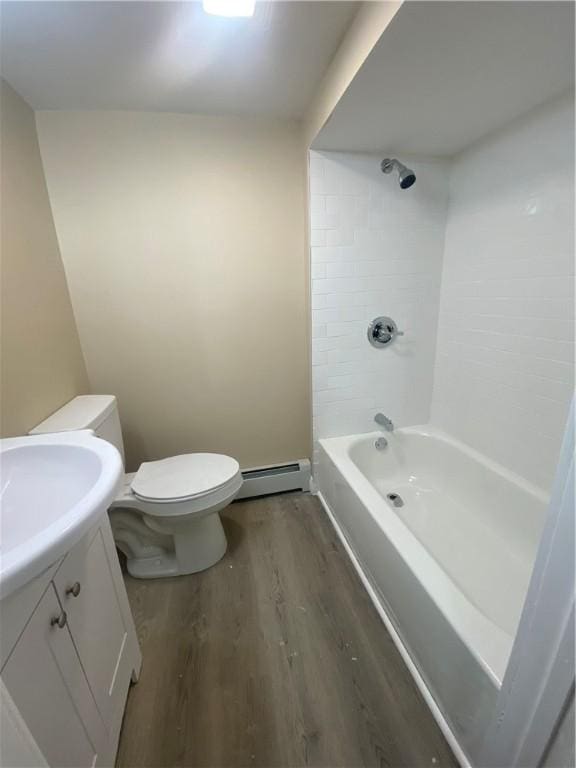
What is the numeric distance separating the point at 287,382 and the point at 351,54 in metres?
1.43

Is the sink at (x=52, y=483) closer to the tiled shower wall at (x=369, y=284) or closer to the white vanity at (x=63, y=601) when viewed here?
the white vanity at (x=63, y=601)

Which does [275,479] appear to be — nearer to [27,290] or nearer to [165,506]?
[165,506]

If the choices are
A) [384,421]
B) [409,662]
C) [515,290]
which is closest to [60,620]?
[409,662]

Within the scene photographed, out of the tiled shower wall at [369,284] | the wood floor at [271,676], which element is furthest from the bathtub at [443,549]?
the tiled shower wall at [369,284]

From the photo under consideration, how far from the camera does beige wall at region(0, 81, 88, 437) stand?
3.64ft

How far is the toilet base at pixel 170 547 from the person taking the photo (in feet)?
4.65

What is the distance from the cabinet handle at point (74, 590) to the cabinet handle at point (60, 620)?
0.04 meters

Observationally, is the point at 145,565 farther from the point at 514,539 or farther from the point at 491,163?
the point at 491,163

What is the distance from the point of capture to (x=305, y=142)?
154 centimetres

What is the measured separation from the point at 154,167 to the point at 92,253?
0.51m

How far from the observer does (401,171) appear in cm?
140

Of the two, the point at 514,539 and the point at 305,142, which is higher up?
the point at 305,142

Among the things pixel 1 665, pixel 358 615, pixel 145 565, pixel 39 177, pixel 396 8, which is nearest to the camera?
pixel 1 665

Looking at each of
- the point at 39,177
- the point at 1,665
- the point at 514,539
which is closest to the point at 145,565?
the point at 1,665
